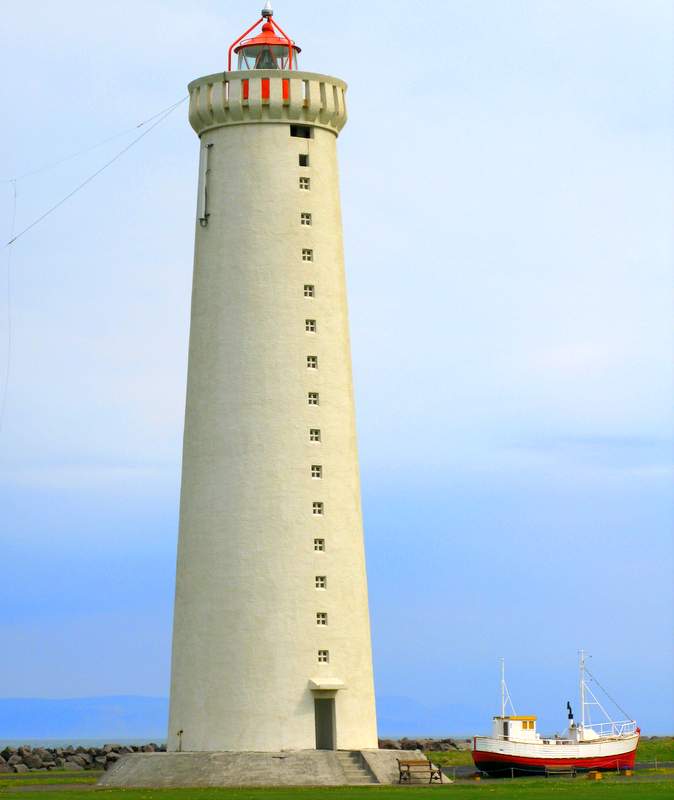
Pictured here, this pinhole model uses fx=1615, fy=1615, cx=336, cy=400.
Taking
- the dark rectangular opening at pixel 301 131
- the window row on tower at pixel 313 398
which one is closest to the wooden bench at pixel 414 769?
the window row on tower at pixel 313 398

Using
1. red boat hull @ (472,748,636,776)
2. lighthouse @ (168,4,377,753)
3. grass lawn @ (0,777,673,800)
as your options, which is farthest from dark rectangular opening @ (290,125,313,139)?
red boat hull @ (472,748,636,776)

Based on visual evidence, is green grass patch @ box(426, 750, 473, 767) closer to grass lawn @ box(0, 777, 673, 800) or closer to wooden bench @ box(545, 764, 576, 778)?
wooden bench @ box(545, 764, 576, 778)

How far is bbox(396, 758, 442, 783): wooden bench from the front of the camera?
46375 millimetres

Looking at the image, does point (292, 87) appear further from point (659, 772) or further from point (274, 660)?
point (659, 772)

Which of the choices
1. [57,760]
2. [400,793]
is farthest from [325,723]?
[57,760]

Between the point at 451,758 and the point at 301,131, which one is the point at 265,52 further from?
the point at 451,758

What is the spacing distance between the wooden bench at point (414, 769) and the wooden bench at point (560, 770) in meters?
11.4

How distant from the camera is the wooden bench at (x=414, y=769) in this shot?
46.4 metres

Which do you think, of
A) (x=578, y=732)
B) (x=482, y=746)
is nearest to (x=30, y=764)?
(x=482, y=746)

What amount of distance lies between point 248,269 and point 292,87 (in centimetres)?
584

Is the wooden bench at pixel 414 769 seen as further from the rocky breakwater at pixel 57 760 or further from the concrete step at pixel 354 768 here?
the rocky breakwater at pixel 57 760

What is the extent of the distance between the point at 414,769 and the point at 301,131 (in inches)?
772

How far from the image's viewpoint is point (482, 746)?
58000 mm

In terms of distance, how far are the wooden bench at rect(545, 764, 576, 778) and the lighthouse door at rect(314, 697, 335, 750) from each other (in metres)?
12.6
